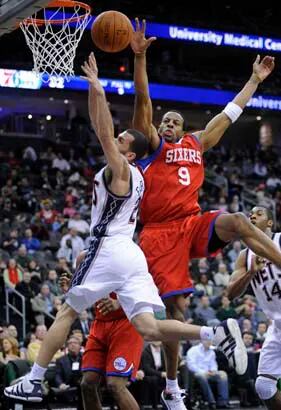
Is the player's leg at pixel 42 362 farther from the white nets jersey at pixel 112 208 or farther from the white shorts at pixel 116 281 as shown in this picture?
the white nets jersey at pixel 112 208

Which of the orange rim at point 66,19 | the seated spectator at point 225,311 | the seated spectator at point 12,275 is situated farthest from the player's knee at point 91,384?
the seated spectator at point 225,311

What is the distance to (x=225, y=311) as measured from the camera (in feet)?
58.5

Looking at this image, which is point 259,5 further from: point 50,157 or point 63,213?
point 63,213

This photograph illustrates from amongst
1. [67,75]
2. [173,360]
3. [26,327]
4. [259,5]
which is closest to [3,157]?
[26,327]

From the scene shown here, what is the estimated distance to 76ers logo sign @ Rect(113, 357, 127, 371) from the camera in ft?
28.1

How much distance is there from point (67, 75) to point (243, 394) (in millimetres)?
7912

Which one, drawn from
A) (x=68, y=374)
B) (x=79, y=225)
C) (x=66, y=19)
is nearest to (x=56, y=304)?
(x=68, y=374)

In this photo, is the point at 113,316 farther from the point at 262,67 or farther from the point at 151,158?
the point at 262,67

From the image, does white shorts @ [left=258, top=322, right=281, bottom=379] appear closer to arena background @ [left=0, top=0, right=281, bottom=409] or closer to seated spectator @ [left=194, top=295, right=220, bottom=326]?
arena background @ [left=0, top=0, right=281, bottom=409]

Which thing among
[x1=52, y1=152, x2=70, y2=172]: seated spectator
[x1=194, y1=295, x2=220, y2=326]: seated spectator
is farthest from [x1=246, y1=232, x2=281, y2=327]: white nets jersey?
[x1=52, y1=152, x2=70, y2=172]: seated spectator

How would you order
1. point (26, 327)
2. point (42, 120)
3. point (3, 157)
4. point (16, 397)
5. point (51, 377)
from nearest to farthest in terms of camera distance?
point (16, 397), point (51, 377), point (26, 327), point (3, 157), point (42, 120)

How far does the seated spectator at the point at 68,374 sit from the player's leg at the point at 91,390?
5430mm

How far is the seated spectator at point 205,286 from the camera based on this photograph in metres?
19.3

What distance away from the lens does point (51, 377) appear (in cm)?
1418
